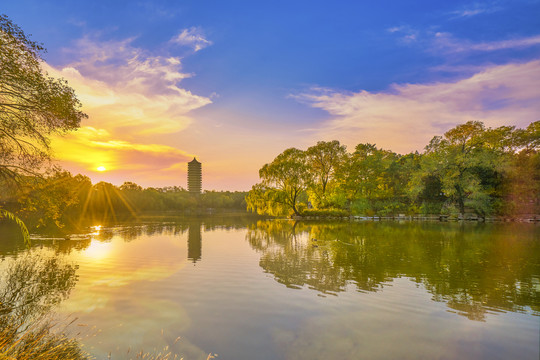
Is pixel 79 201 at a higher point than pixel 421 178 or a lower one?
lower

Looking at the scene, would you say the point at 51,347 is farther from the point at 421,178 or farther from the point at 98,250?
the point at 421,178

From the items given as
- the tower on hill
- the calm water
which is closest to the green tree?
the calm water

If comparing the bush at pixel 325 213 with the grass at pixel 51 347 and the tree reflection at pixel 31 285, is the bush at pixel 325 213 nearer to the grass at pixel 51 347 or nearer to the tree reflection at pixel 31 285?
the tree reflection at pixel 31 285

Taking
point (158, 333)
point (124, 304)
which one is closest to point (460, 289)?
point (158, 333)

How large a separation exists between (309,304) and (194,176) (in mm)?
141240

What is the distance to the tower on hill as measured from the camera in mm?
142750

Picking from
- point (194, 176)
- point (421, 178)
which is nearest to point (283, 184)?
point (421, 178)

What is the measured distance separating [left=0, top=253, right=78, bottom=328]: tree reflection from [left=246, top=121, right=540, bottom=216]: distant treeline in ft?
116

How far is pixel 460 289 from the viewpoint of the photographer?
369 inches

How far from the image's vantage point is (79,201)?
42156 millimetres

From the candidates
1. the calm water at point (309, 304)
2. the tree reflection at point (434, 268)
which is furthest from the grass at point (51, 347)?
the tree reflection at point (434, 268)

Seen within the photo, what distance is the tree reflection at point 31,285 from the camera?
7.72 m

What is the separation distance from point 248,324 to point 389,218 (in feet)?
147

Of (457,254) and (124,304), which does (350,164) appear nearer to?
(457,254)
